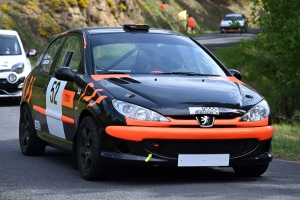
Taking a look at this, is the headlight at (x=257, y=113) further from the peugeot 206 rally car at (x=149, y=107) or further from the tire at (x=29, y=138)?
the tire at (x=29, y=138)

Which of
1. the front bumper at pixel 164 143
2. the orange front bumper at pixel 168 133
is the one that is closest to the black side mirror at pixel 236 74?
the front bumper at pixel 164 143

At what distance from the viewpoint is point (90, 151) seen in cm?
839

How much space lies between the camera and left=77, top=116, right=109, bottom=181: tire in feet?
26.9

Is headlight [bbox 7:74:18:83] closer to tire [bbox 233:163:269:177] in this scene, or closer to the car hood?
the car hood

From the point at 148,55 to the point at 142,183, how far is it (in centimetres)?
159

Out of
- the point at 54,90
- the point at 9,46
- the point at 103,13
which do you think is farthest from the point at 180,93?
the point at 103,13

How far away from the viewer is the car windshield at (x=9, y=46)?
2064 centimetres

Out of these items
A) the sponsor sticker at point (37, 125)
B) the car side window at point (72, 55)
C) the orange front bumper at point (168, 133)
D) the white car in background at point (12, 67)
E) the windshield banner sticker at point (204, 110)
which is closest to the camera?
the orange front bumper at point (168, 133)

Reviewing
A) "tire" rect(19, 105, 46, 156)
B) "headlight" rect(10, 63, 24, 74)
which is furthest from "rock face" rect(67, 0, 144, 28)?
"tire" rect(19, 105, 46, 156)

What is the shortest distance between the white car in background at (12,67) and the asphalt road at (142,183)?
950 cm

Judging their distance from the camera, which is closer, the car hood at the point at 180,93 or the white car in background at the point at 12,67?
the car hood at the point at 180,93

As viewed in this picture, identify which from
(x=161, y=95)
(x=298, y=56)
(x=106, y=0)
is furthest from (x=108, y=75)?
(x=106, y=0)

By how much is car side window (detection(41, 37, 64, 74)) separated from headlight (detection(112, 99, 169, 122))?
2.37 m

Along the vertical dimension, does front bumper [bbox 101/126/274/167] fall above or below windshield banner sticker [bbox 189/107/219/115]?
below
